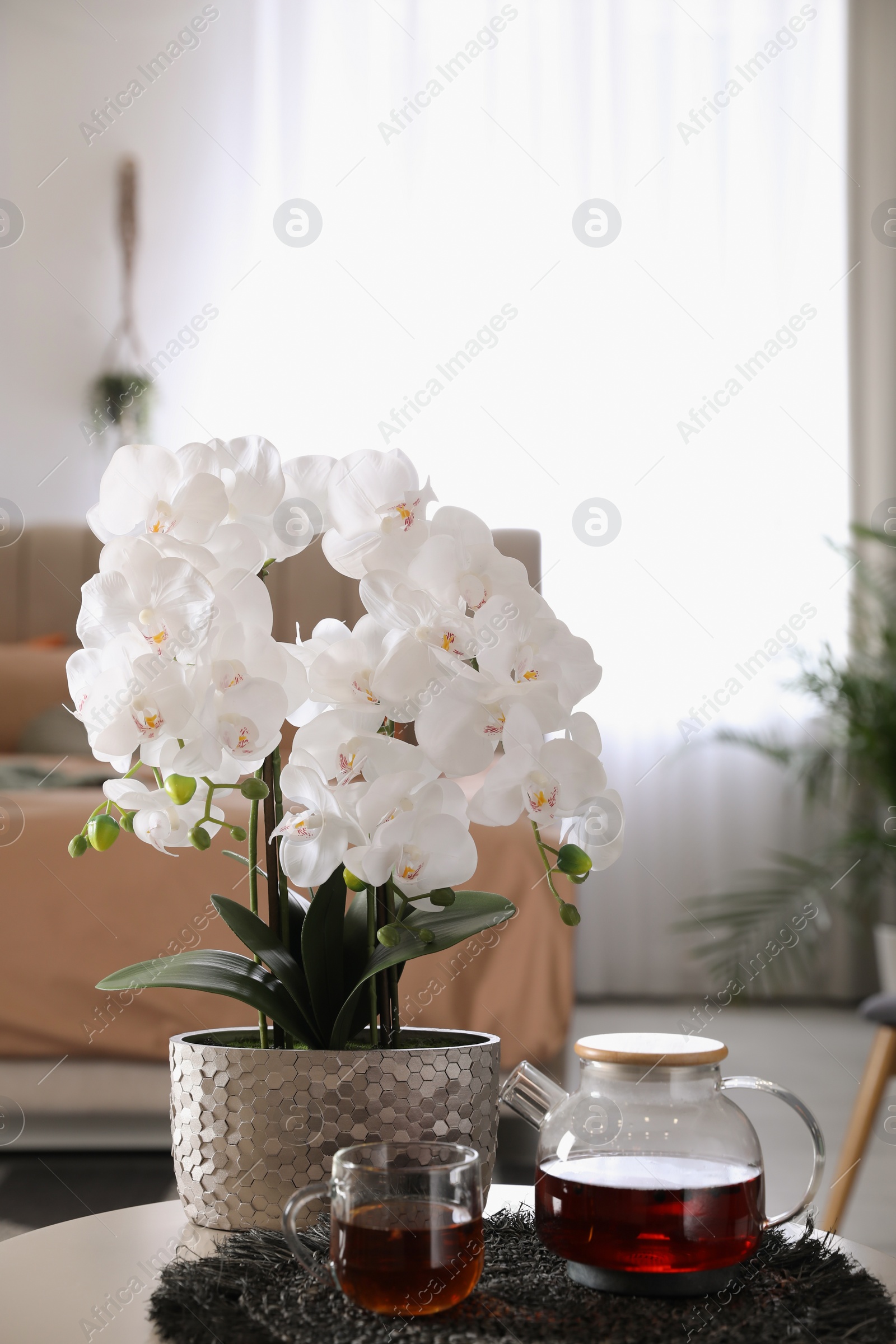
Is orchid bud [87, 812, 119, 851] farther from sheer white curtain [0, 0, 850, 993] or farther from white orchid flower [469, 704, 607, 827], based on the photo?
sheer white curtain [0, 0, 850, 993]

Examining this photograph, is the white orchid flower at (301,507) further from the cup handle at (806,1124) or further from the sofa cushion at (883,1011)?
the sofa cushion at (883,1011)

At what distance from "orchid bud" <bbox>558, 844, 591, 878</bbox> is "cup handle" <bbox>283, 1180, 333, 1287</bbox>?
193 millimetres

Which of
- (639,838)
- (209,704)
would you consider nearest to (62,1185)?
(209,704)

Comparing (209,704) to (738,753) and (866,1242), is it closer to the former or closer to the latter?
(866,1242)

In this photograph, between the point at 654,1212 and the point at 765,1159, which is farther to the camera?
the point at 765,1159

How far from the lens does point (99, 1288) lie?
643mm

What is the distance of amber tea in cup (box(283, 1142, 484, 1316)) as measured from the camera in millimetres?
553

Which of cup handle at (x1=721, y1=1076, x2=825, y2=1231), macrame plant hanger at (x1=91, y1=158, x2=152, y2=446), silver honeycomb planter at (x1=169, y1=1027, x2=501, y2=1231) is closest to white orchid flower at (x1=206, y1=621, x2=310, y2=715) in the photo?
silver honeycomb planter at (x1=169, y1=1027, x2=501, y2=1231)

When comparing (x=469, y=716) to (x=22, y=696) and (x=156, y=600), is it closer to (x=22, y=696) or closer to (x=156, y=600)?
(x=156, y=600)

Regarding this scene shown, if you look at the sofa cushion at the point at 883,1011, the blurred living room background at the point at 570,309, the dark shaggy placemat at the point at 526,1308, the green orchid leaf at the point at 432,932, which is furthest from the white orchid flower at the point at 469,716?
the blurred living room background at the point at 570,309

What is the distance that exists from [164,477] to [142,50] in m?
4.21

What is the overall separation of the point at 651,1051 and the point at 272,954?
23 cm

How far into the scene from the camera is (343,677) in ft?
2.10

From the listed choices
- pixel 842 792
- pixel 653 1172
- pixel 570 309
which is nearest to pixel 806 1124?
pixel 653 1172
